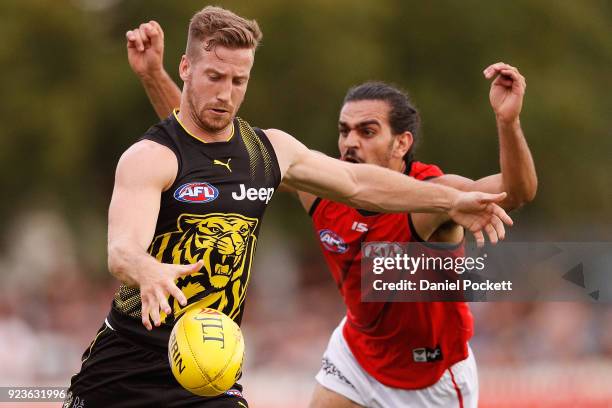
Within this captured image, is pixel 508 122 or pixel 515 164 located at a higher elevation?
pixel 508 122

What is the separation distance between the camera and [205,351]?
5.41 m

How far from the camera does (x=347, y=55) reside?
16.8m

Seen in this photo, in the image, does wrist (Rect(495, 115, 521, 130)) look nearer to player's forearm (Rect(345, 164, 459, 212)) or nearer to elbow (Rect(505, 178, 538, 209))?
elbow (Rect(505, 178, 538, 209))

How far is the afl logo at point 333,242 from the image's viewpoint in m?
7.97

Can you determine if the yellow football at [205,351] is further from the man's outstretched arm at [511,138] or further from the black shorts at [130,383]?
the man's outstretched arm at [511,138]

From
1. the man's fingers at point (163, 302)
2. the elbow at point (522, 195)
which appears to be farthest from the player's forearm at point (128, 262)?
the elbow at point (522, 195)

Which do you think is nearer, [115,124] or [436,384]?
[436,384]

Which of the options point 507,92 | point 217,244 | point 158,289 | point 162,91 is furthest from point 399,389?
point 158,289

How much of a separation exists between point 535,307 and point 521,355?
1.01 metres

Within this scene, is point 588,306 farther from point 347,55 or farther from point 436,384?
point 436,384

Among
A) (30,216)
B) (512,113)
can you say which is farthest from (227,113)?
(30,216)

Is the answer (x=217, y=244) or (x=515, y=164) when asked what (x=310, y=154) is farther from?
(x=515, y=164)

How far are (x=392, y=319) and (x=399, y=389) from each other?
0.50 meters

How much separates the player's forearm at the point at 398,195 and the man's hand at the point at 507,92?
2.26 ft
